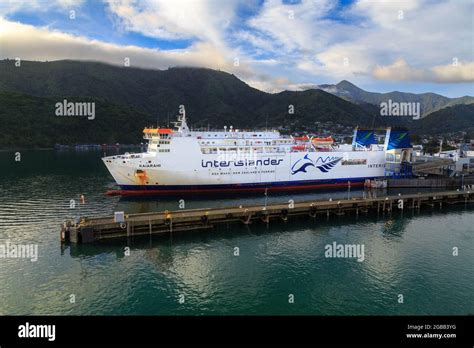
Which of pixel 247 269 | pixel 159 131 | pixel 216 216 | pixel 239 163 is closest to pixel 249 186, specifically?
pixel 239 163

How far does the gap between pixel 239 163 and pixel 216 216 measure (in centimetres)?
1711

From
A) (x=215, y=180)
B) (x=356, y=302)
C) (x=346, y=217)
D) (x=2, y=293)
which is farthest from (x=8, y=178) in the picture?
(x=356, y=302)

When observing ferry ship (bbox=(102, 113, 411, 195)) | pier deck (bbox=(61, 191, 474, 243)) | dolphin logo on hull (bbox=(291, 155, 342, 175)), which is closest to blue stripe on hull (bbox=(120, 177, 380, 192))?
ferry ship (bbox=(102, 113, 411, 195))

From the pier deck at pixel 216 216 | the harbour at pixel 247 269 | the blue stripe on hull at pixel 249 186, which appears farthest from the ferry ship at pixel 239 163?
the pier deck at pixel 216 216

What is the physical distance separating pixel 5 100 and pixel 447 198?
489 feet

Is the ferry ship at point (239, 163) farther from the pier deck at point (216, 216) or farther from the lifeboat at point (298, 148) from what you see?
the pier deck at point (216, 216)

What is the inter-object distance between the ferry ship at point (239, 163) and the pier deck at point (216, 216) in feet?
43.8

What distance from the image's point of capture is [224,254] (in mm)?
24562

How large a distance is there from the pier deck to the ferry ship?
43.8 ft

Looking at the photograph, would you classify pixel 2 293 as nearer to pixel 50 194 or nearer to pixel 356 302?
pixel 356 302

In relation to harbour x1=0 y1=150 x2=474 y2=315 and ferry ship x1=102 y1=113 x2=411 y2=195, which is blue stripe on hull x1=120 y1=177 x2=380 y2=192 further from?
harbour x1=0 y1=150 x2=474 y2=315

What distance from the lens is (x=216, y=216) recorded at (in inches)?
Result: 1206
